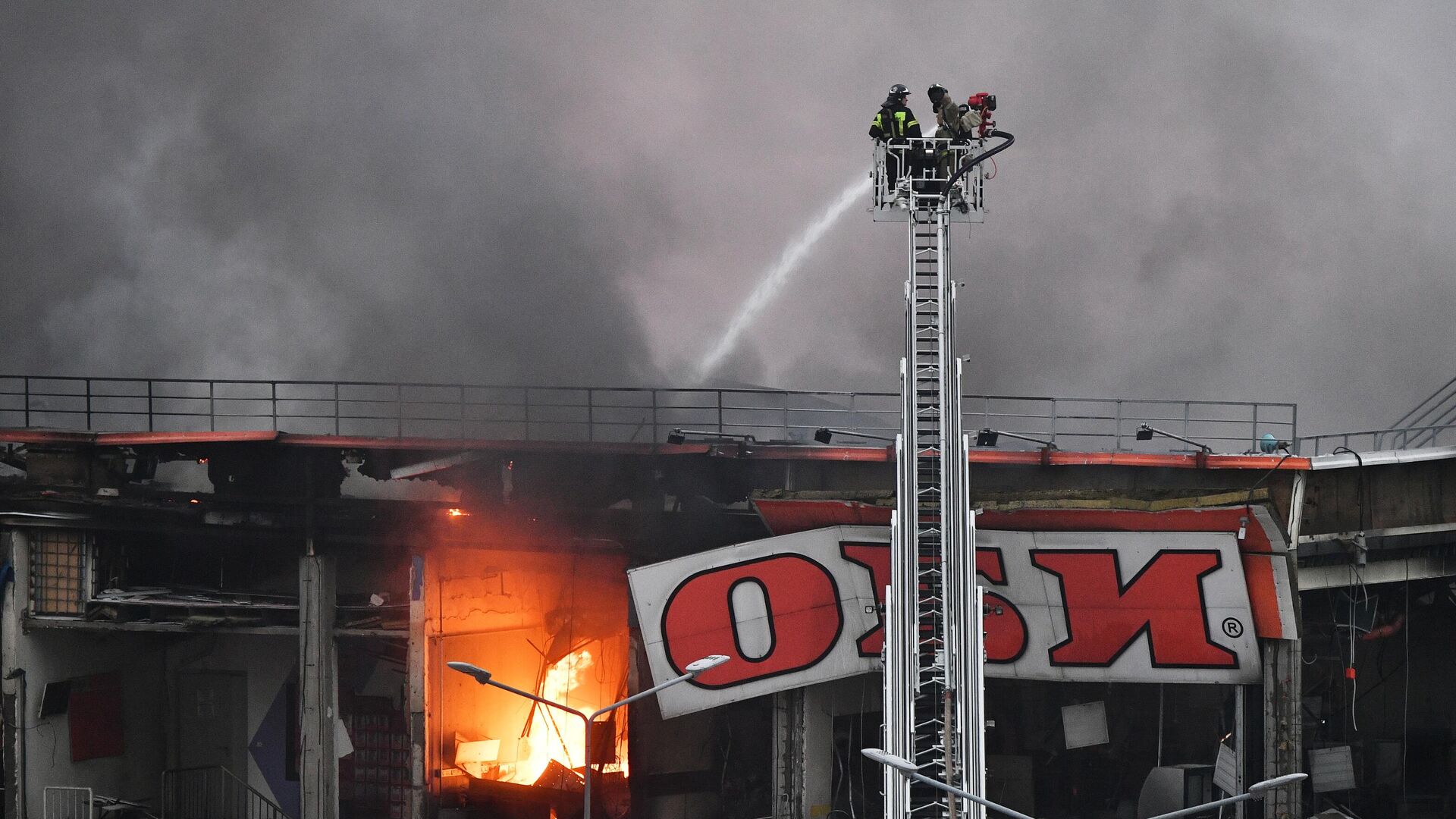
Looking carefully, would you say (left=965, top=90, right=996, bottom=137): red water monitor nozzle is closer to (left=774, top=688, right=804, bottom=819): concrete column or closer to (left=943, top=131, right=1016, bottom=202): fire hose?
(left=943, top=131, right=1016, bottom=202): fire hose

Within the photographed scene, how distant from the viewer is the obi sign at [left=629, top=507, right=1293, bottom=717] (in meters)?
22.2

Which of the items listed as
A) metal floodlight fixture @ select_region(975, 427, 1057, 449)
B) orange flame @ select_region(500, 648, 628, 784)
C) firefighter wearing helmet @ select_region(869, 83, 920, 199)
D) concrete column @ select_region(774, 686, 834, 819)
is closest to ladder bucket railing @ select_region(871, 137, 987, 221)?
firefighter wearing helmet @ select_region(869, 83, 920, 199)

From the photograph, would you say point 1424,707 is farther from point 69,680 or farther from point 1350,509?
point 69,680

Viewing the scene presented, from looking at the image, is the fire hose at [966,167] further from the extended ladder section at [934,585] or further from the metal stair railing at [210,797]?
the metal stair railing at [210,797]

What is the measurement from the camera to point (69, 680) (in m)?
27.4

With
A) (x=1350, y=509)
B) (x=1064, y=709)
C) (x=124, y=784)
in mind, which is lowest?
(x=124, y=784)

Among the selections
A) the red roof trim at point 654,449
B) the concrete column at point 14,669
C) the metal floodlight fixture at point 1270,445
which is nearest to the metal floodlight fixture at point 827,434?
the red roof trim at point 654,449

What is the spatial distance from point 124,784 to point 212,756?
1994mm

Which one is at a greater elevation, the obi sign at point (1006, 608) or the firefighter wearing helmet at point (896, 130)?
the firefighter wearing helmet at point (896, 130)

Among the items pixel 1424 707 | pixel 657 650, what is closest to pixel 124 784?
pixel 657 650

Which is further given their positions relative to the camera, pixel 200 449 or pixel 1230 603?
pixel 200 449

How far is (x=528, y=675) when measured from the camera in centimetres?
2988

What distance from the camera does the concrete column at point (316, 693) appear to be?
2598cm

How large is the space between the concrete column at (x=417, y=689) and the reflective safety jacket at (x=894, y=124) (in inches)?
518
